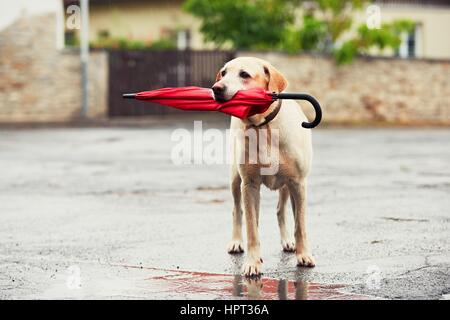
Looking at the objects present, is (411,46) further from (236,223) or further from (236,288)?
(236,288)

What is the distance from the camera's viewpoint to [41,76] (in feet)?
89.5

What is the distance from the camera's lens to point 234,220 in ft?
23.7

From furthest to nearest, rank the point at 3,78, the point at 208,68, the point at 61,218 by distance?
the point at 208,68
the point at 3,78
the point at 61,218

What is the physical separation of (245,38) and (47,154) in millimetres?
14201

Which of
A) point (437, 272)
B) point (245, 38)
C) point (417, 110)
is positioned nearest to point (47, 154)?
point (437, 272)

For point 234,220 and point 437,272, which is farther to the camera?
point 234,220

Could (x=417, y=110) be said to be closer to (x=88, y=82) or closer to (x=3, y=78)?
(x=88, y=82)

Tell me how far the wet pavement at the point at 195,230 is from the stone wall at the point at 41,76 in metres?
11.2

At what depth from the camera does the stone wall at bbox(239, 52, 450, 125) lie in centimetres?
2855

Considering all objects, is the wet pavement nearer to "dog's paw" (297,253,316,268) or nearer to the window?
"dog's paw" (297,253,316,268)

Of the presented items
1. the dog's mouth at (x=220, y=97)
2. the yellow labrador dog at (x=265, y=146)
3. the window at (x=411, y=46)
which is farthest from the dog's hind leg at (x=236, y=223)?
the window at (x=411, y=46)

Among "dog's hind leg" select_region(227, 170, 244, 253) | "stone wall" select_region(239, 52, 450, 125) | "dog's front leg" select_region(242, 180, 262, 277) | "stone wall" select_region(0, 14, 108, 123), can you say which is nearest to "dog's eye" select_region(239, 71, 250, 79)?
"dog's front leg" select_region(242, 180, 262, 277)

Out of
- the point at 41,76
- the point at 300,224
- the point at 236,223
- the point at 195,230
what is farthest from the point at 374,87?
the point at 300,224

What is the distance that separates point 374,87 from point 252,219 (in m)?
23.5
